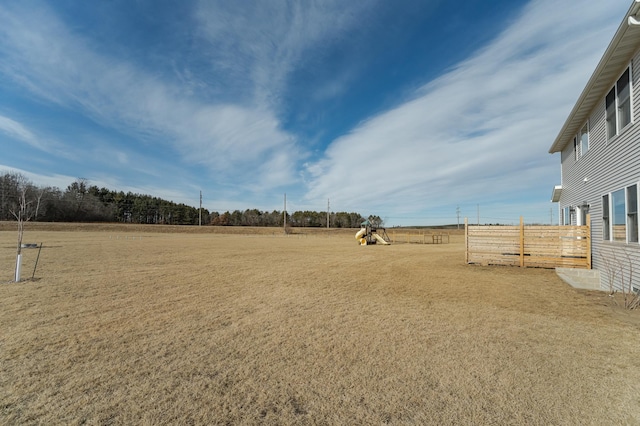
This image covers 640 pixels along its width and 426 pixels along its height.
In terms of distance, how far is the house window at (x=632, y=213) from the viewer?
7.50 metres

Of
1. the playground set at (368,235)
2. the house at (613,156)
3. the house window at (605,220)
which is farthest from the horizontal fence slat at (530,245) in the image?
the playground set at (368,235)

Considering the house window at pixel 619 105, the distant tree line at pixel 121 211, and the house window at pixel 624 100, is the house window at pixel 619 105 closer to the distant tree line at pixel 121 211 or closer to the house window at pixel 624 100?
the house window at pixel 624 100

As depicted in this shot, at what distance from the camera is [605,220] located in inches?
380

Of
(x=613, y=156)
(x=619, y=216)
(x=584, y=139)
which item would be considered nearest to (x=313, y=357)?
(x=619, y=216)

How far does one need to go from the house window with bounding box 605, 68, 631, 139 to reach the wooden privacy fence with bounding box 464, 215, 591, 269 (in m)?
3.78

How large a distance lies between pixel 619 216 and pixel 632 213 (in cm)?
100

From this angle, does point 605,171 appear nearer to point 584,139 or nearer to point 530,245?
point 584,139

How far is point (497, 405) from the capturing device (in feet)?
9.40

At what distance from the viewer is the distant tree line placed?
62.2 m

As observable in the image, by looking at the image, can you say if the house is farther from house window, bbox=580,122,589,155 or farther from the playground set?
the playground set

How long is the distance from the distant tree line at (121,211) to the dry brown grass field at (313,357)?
4757 centimetres

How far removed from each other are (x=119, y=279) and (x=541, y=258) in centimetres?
1532

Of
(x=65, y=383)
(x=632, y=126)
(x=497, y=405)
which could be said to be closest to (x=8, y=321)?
(x=65, y=383)

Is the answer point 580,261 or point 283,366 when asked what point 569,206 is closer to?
point 580,261
